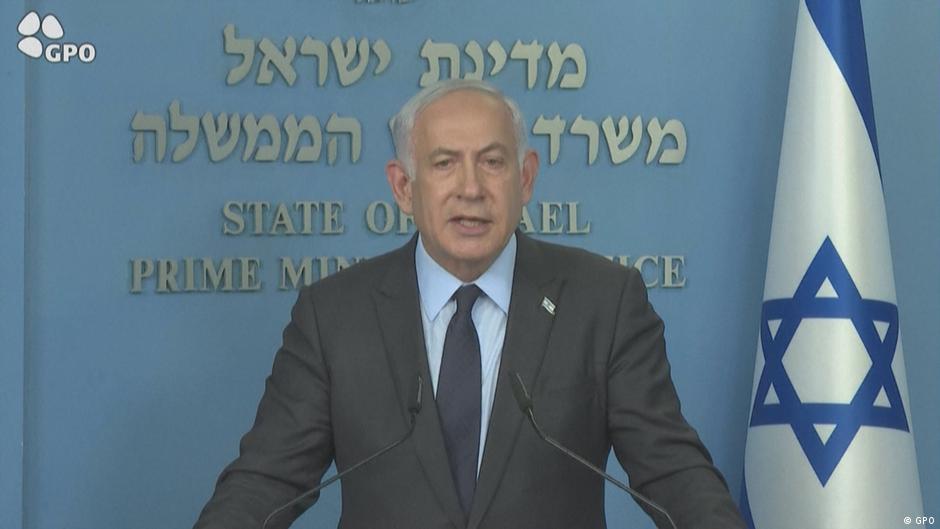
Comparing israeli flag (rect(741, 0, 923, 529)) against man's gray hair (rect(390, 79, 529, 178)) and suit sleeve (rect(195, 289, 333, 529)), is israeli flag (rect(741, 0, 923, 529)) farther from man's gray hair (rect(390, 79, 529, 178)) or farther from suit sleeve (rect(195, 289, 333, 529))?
suit sleeve (rect(195, 289, 333, 529))

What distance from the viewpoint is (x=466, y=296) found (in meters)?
2.52

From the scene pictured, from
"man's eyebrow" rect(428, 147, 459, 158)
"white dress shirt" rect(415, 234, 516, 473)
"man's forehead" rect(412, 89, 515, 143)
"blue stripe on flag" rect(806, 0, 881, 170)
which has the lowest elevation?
"white dress shirt" rect(415, 234, 516, 473)

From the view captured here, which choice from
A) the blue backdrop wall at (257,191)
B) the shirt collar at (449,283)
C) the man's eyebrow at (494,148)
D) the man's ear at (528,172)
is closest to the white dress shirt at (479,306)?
the shirt collar at (449,283)

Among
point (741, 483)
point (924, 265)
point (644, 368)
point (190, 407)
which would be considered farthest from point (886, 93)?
point (190, 407)

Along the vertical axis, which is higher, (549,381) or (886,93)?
(886,93)

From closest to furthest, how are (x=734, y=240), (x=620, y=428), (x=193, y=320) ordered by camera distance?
1. (x=620, y=428)
2. (x=193, y=320)
3. (x=734, y=240)

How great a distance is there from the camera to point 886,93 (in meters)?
3.87

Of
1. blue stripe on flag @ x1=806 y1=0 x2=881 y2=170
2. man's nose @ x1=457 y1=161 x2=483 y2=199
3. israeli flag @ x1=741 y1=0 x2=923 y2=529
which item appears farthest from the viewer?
blue stripe on flag @ x1=806 y1=0 x2=881 y2=170

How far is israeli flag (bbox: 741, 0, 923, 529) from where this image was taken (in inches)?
133

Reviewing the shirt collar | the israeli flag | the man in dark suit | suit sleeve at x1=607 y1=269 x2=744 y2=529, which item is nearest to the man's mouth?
the man in dark suit

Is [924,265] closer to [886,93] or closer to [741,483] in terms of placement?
[886,93]

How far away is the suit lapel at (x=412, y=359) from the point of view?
2346 millimetres

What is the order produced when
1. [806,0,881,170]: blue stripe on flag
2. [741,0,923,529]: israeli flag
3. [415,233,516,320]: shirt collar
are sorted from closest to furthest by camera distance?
[415,233,516,320]: shirt collar → [741,0,923,529]: israeli flag → [806,0,881,170]: blue stripe on flag

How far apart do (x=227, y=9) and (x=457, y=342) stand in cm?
151
